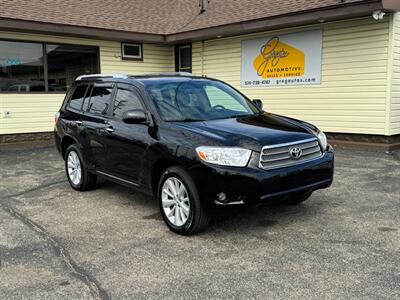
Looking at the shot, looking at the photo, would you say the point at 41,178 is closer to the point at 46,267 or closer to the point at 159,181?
the point at 159,181

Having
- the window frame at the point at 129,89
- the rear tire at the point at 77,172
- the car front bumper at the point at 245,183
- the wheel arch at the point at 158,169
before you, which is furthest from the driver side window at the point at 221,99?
the rear tire at the point at 77,172

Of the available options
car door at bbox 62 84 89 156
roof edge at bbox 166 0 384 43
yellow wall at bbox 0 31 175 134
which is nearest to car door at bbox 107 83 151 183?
car door at bbox 62 84 89 156

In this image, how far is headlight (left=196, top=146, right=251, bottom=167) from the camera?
438 centimetres

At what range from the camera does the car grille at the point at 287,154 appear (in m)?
4.47

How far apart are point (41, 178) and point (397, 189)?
606 centimetres

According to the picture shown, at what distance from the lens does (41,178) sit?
26.1ft

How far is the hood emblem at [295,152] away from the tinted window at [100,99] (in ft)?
9.08

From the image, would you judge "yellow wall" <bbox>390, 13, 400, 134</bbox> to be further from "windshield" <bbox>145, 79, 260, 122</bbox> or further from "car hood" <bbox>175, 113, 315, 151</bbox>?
"car hood" <bbox>175, 113, 315, 151</bbox>

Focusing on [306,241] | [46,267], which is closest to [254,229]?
[306,241]

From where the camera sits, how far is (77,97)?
276 inches

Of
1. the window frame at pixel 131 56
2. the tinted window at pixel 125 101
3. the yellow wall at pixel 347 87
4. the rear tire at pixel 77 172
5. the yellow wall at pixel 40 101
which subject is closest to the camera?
the tinted window at pixel 125 101

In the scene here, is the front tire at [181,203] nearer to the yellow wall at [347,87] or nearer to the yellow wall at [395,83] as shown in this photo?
the yellow wall at [347,87]

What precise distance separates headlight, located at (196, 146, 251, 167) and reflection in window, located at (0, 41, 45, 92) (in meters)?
8.96

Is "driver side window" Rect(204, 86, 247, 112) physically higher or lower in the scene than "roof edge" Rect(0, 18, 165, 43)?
lower
